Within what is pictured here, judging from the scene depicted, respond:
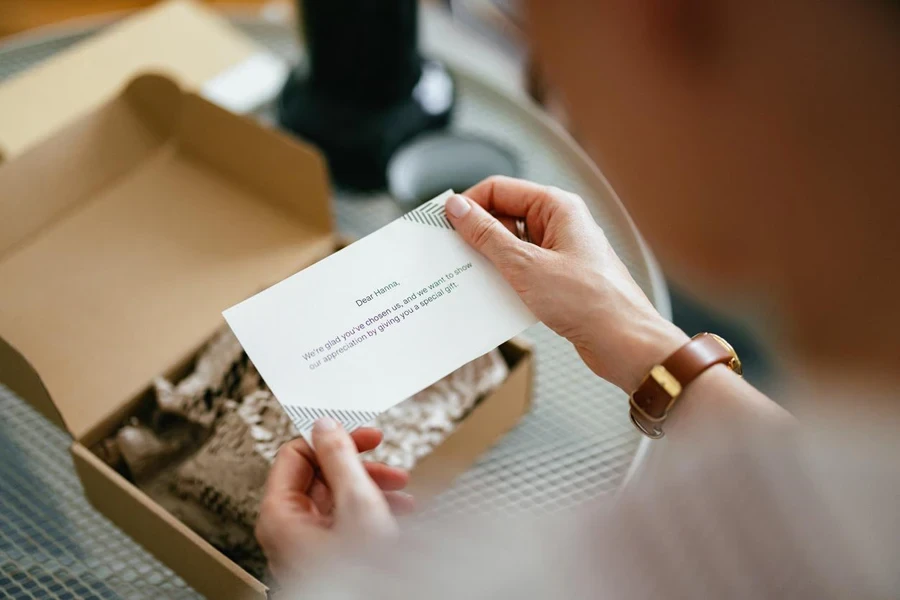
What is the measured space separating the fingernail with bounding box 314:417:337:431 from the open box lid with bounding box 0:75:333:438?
18 cm

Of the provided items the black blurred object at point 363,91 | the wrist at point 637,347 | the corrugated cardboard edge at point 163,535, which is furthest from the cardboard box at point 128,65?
the wrist at point 637,347

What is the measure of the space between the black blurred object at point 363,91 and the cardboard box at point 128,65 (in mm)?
107

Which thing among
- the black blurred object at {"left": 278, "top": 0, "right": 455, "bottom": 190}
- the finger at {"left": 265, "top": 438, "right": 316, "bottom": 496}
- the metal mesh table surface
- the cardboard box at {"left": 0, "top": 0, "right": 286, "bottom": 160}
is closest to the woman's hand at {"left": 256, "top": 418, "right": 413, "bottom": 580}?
the finger at {"left": 265, "top": 438, "right": 316, "bottom": 496}

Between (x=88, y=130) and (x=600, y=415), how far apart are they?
2.18 ft

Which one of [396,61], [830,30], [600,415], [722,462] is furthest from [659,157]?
[396,61]

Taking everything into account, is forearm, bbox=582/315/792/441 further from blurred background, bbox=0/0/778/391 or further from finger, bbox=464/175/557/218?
blurred background, bbox=0/0/778/391

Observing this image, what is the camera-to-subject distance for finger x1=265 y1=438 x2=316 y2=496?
0.58 meters

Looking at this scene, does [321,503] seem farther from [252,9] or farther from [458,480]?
[252,9]

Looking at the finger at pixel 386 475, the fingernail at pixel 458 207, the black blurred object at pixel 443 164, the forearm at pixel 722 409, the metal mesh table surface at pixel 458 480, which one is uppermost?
the fingernail at pixel 458 207

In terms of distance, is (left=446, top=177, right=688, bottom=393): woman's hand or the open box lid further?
the open box lid

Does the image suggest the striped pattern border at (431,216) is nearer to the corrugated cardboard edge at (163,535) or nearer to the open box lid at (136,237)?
the open box lid at (136,237)

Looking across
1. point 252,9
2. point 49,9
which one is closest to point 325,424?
point 252,9

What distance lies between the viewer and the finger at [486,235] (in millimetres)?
580

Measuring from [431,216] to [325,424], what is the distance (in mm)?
180
